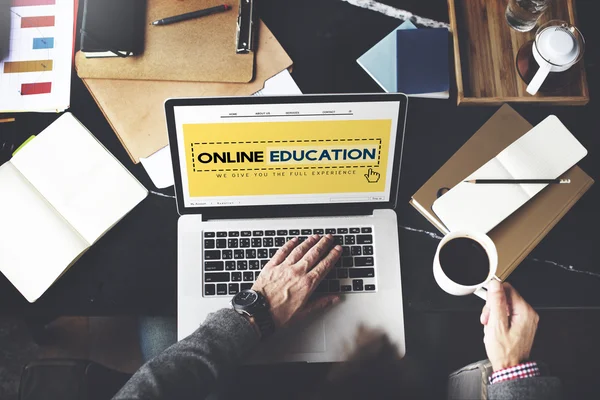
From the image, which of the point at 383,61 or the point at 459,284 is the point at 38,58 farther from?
the point at 459,284

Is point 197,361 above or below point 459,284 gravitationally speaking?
below

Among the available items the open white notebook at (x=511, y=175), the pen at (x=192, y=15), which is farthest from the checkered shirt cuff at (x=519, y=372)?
the pen at (x=192, y=15)

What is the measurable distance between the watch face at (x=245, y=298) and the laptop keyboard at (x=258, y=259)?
4cm

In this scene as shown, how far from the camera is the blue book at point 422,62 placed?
1139 millimetres

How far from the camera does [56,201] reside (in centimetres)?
110

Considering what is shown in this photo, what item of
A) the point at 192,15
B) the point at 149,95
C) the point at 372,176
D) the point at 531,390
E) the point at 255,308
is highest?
the point at 192,15

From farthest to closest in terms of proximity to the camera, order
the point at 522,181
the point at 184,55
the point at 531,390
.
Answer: the point at 184,55, the point at 522,181, the point at 531,390

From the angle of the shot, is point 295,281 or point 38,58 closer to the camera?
point 295,281

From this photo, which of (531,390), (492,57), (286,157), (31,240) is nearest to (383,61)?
(492,57)

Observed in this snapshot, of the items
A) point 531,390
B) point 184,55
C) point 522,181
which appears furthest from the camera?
point 184,55

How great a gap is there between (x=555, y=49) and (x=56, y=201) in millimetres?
1033

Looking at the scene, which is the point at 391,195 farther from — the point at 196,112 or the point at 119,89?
the point at 119,89

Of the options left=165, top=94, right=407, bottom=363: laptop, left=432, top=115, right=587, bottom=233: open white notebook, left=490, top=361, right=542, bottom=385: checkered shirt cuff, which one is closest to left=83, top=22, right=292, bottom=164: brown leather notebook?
left=165, top=94, right=407, bottom=363: laptop

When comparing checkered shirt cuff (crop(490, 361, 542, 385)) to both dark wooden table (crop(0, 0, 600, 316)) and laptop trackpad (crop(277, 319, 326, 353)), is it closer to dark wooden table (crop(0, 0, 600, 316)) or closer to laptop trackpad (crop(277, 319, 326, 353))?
dark wooden table (crop(0, 0, 600, 316))
